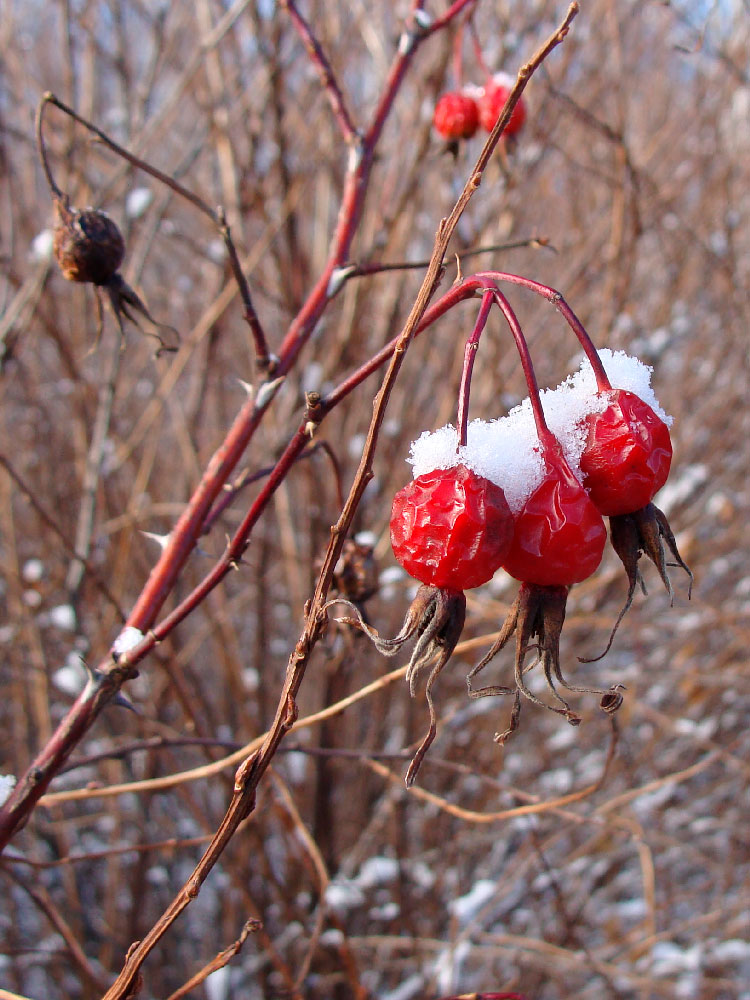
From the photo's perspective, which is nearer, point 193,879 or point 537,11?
point 193,879

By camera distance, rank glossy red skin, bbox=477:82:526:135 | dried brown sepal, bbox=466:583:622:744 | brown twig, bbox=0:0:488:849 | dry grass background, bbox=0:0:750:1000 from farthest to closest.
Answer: dry grass background, bbox=0:0:750:1000 < glossy red skin, bbox=477:82:526:135 < brown twig, bbox=0:0:488:849 < dried brown sepal, bbox=466:583:622:744

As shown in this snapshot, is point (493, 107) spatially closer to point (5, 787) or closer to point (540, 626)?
point (540, 626)

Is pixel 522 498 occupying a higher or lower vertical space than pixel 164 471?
lower

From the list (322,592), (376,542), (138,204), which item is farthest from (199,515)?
(376,542)

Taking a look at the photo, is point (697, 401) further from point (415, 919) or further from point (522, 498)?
point (522, 498)

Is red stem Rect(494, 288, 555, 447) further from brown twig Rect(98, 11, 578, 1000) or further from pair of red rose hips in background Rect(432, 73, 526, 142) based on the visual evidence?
pair of red rose hips in background Rect(432, 73, 526, 142)

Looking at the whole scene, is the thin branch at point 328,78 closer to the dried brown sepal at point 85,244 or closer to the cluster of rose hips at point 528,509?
the dried brown sepal at point 85,244

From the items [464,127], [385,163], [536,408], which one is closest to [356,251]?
[385,163]

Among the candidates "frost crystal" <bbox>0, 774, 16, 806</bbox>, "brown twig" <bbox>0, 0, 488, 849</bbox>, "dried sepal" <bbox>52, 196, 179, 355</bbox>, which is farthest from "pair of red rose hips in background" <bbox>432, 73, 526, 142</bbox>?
"frost crystal" <bbox>0, 774, 16, 806</bbox>
